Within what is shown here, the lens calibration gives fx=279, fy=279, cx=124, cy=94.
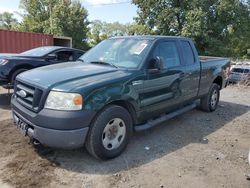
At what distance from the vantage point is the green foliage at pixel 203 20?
24.2 m

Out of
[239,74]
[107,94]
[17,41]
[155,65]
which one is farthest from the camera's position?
[17,41]

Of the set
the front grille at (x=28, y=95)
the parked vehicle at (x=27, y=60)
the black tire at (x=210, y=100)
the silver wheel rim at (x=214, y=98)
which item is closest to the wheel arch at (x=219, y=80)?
the black tire at (x=210, y=100)

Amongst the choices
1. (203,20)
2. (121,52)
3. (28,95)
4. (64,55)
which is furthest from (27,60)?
(203,20)

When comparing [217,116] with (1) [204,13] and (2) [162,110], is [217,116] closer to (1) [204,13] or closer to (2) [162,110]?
(2) [162,110]

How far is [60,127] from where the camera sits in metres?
3.47

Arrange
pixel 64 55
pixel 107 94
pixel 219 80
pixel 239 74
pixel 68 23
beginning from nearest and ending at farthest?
1. pixel 107 94
2. pixel 219 80
3. pixel 64 55
4. pixel 239 74
5. pixel 68 23

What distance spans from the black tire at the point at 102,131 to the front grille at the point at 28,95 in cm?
80

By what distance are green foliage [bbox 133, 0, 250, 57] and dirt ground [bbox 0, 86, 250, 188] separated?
65.6ft

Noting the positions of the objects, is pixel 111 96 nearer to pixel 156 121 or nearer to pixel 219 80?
pixel 156 121

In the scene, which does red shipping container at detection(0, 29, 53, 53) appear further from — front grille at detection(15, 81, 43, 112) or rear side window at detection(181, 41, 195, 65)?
rear side window at detection(181, 41, 195, 65)

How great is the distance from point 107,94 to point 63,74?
737 mm

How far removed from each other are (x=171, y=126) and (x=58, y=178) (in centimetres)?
295

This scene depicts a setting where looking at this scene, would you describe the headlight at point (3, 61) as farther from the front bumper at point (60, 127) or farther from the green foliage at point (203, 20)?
the green foliage at point (203, 20)

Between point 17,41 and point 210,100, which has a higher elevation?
point 17,41
